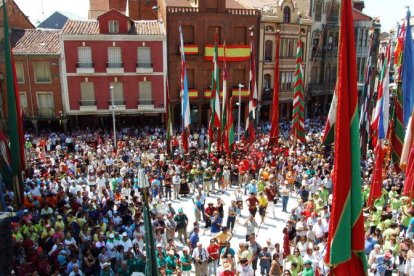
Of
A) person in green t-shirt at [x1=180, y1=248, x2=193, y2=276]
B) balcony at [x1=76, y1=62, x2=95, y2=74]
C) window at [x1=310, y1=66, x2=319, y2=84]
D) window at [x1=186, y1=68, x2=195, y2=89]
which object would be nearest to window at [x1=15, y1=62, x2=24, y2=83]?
balcony at [x1=76, y1=62, x2=95, y2=74]

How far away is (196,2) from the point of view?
31984 mm

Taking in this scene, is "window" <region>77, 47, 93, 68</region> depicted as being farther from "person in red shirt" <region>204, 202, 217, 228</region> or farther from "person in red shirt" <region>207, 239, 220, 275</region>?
"person in red shirt" <region>207, 239, 220, 275</region>

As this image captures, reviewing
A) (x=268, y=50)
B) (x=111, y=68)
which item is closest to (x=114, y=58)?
(x=111, y=68)

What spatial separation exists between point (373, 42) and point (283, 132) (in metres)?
15.1

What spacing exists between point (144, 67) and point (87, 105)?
210 inches

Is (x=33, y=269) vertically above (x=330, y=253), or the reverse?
(x=330, y=253)

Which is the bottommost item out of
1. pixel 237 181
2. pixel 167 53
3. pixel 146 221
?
pixel 237 181

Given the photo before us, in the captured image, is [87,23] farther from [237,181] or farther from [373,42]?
[373,42]

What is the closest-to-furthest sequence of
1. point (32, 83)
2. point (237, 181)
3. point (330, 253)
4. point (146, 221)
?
point (146, 221)
point (330, 253)
point (237, 181)
point (32, 83)

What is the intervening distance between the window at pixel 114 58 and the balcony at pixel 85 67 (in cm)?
118

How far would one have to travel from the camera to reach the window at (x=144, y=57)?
3142 centimetres

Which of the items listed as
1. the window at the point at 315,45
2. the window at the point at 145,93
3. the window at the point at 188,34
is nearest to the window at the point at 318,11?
the window at the point at 315,45

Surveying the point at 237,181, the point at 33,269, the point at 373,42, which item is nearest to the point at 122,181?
the point at 237,181

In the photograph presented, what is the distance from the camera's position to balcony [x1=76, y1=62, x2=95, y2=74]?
99.9ft
